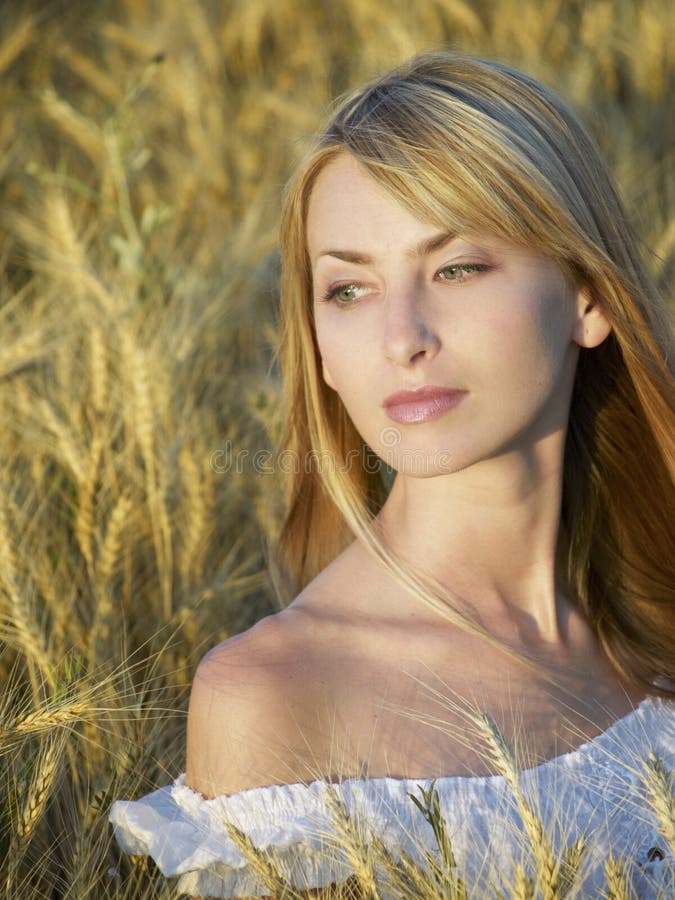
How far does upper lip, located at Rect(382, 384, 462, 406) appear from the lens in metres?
1.57

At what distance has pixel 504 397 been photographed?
1.62 m

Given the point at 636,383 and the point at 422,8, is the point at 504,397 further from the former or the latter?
the point at 422,8

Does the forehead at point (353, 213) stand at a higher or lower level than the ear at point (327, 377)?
higher

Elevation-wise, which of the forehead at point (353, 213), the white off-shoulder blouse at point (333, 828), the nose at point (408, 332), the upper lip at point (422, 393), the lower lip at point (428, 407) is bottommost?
the white off-shoulder blouse at point (333, 828)

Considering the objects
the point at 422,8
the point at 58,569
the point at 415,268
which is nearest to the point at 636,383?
the point at 415,268

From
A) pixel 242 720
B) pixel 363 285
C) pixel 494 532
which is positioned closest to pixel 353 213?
pixel 363 285

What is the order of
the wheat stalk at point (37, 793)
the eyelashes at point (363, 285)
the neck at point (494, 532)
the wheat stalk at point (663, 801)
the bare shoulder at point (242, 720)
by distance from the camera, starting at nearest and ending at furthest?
1. the wheat stalk at point (663, 801)
2. the wheat stalk at point (37, 793)
3. the bare shoulder at point (242, 720)
4. the eyelashes at point (363, 285)
5. the neck at point (494, 532)

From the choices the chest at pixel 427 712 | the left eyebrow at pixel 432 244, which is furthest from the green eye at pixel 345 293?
the chest at pixel 427 712

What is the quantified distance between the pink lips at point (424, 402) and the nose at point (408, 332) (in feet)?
0.15

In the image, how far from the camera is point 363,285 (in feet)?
5.40

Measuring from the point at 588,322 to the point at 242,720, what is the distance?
0.82 meters

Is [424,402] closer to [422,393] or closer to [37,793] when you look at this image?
[422,393]

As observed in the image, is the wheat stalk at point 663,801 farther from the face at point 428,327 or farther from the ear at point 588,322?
the ear at point 588,322

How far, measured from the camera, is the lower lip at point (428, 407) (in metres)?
1.58
